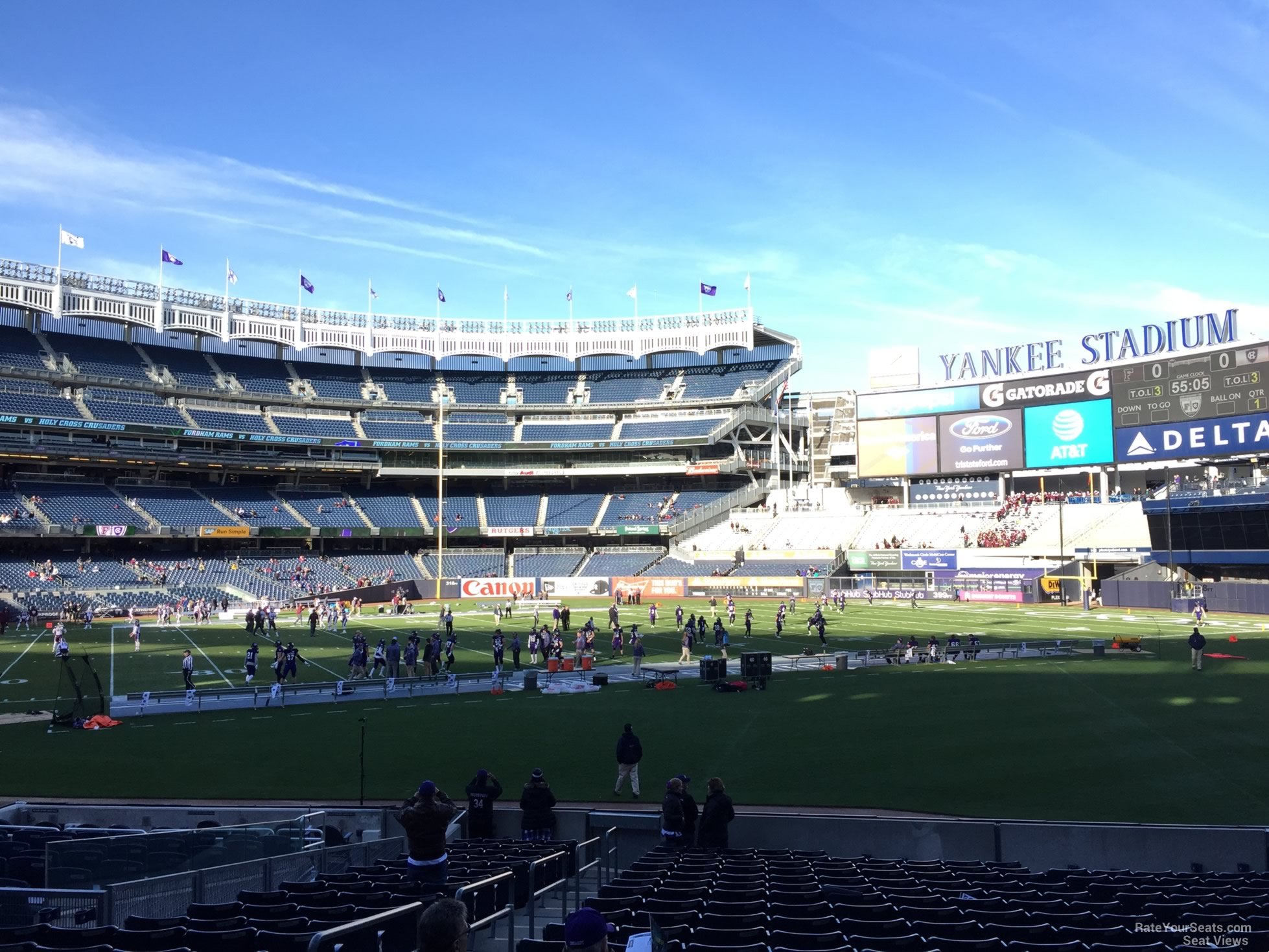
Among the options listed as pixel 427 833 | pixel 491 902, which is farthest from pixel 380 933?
pixel 491 902

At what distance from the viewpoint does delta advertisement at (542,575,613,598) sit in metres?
73.6

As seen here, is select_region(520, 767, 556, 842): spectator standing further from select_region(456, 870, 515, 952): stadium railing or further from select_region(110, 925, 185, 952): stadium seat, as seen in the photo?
select_region(110, 925, 185, 952): stadium seat

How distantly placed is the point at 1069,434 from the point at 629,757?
59.3m

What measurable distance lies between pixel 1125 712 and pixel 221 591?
57.1 meters

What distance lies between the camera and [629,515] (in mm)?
86188

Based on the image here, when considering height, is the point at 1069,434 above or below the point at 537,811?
above

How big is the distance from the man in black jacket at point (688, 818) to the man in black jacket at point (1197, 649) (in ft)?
74.5

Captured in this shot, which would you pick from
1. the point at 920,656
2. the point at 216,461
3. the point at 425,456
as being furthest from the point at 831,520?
the point at 216,461

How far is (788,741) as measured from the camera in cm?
2178

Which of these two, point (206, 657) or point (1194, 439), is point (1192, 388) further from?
point (206, 657)

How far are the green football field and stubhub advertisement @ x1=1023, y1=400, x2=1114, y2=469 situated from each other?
3110 cm

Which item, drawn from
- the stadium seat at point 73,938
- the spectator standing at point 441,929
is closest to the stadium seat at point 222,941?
the stadium seat at point 73,938

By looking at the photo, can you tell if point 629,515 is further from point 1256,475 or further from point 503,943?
point 503,943

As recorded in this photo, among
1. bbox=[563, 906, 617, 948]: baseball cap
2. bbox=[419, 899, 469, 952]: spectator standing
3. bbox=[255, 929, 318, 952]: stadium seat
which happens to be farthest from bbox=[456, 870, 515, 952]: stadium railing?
bbox=[419, 899, 469, 952]: spectator standing
